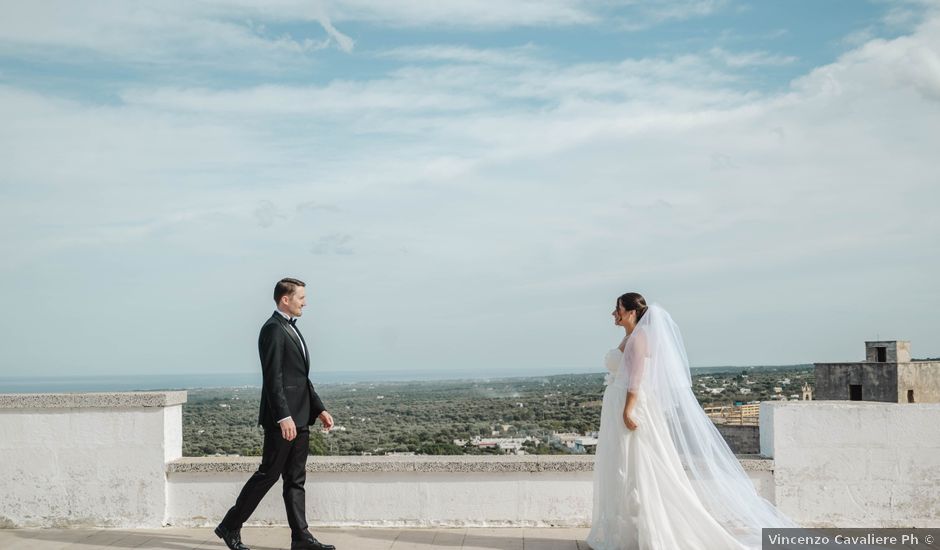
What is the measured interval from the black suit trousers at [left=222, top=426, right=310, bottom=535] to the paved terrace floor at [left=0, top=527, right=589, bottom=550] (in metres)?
0.37

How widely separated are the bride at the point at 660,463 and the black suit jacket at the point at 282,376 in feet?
6.87

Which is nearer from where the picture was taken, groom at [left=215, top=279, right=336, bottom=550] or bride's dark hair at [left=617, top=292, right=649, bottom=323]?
groom at [left=215, top=279, right=336, bottom=550]

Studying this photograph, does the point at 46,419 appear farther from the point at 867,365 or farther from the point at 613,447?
the point at 867,365

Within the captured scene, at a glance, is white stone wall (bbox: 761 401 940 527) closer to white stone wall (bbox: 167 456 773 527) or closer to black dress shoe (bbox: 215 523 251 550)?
white stone wall (bbox: 167 456 773 527)

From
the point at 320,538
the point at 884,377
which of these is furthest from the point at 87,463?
the point at 884,377

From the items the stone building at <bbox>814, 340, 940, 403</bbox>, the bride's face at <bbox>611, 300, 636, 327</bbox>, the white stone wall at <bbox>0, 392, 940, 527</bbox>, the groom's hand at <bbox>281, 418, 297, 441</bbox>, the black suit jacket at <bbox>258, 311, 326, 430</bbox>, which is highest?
the bride's face at <bbox>611, 300, 636, 327</bbox>

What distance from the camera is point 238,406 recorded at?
19219 millimetres

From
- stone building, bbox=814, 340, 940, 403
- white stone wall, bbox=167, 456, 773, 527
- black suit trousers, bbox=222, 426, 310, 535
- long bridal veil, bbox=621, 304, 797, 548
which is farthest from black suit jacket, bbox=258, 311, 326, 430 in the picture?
stone building, bbox=814, 340, 940, 403

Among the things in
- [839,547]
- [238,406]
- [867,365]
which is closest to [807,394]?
[867,365]

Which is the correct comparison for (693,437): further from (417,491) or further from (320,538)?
(320,538)

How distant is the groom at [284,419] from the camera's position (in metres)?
5.91

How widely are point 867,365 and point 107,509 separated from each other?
39.3 m

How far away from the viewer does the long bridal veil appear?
19.7 ft

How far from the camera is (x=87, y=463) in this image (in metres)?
6.86
